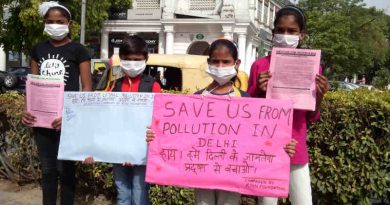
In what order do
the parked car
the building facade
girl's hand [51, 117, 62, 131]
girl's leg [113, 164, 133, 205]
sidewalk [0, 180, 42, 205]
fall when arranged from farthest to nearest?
the building facade, the parked car, sidewalk [0, 180, 42, 205], girl's hand [51, 117, 62, 131], girl's leg [113, 164, 133, 205]

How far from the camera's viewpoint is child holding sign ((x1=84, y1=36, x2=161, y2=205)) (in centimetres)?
331

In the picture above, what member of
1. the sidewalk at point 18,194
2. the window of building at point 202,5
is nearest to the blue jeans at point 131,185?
the sidewalk at point 18,194

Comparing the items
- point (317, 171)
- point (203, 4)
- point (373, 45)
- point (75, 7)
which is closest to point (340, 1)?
point (373, 45)

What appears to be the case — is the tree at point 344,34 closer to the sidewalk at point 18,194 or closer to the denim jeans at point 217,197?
the sidewalk at point 18,194

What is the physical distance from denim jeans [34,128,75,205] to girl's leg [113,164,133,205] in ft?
2.08

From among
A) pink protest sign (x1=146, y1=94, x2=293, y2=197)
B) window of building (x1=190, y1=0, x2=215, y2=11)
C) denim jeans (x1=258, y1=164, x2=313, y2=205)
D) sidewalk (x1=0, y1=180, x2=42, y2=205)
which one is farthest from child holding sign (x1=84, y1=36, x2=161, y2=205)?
window of building (x1=190, y1=0, x2=215, y2=11)

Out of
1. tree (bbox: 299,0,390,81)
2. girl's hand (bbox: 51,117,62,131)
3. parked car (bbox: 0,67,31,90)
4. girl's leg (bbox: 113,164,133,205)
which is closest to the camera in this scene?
girl's leg (bbox: 113,164,133,205)

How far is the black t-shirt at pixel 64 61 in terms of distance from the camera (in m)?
3.65

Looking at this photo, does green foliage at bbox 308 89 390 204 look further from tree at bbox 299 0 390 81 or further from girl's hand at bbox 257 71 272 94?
tree at bbox 299 0 390 81

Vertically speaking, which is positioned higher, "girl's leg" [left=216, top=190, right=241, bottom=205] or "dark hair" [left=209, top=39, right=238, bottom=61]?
"dark hair" [left=209, top=39, right=238, bottom=61]

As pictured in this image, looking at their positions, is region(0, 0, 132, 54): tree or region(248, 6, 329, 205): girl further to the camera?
region(0, 0, 132, 54): tree

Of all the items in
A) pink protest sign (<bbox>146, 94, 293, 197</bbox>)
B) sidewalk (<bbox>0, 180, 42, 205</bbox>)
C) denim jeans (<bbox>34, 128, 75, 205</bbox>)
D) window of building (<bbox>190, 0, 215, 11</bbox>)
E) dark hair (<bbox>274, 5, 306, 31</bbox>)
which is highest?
window of building (<bbox>190, 0, 215, 11</bbox>)

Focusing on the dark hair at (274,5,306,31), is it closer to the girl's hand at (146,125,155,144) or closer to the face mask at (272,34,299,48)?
the face mask at (272,34,299,48)

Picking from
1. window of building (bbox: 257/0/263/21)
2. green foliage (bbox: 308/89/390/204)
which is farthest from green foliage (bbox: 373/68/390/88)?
window of building (bbox: 257/0/263/21)
